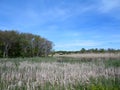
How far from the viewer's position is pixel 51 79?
5.40 metres

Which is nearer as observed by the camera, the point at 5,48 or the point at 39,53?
the point at 5,48

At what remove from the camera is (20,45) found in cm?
3575

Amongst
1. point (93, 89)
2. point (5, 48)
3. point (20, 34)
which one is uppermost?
point (20, 34)

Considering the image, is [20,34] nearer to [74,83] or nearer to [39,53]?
[39,53]

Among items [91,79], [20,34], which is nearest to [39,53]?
[20,34]

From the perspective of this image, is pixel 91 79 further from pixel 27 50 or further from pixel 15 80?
pixel 27 50

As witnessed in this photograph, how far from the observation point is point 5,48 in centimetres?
3481

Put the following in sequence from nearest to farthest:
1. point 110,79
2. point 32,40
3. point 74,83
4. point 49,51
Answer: point 74,83, point 110,79, point 32,40, point 49,51

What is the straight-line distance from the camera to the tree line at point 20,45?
34.8 meters

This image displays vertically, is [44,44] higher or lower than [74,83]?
higher

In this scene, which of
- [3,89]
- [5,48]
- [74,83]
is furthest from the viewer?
[5,48]

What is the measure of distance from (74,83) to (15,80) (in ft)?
6.33

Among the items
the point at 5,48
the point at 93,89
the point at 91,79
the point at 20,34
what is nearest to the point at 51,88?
the point at 93,89

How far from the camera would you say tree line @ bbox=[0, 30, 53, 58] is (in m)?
34.8
